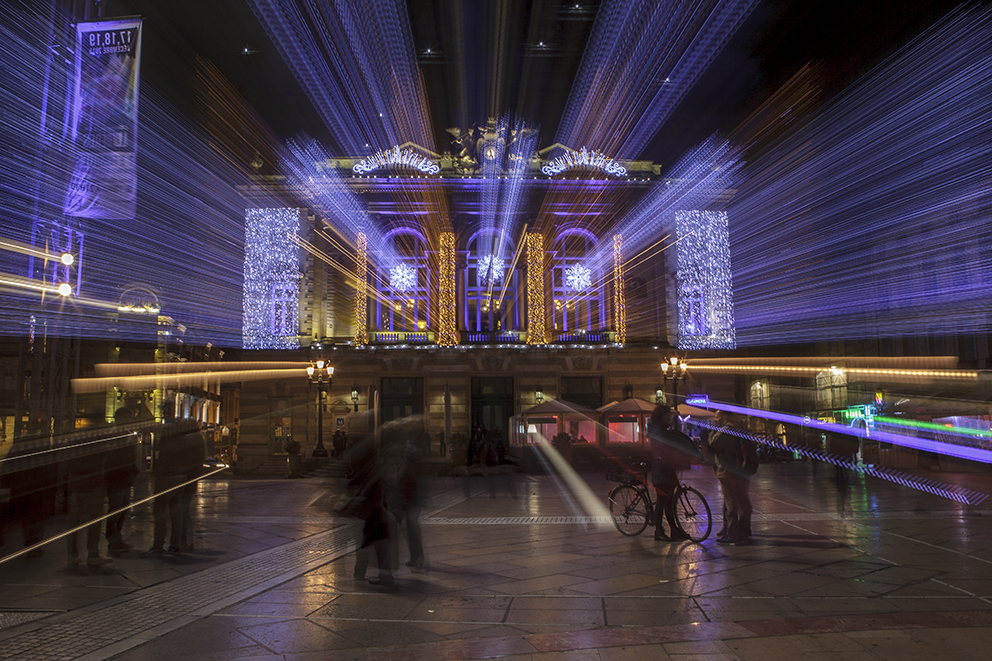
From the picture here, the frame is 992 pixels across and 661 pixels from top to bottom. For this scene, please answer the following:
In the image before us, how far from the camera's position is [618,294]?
2753 cm

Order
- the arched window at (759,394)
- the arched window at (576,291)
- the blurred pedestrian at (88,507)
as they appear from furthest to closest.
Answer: the arched window at (759,394)
the arched window at (576,291)
the blurred pedestrian at (88,507)

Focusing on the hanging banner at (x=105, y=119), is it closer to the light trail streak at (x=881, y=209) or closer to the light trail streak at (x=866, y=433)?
the light trail streak at (x=866, y=433)

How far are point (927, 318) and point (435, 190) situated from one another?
24730mm

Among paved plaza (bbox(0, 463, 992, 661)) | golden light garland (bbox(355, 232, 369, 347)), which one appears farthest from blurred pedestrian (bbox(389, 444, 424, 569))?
golden light garland (bbox(355, 232, 369, 347))

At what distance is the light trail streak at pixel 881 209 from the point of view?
24.1 m

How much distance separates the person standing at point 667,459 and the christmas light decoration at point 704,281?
21000 millimetres

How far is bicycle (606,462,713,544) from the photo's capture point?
26.3 ft

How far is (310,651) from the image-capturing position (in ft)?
13.1

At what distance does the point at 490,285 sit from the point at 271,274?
10.4m

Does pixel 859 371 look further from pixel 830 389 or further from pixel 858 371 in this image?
pixel 830 389

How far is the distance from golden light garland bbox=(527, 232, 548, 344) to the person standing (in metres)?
19.1

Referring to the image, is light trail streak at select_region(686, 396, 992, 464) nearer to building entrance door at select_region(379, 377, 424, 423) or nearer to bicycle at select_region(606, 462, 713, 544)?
bicycle at select_region(606, 462, 713, 544)

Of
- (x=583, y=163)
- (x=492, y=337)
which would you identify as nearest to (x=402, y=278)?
(x=492, y=337)

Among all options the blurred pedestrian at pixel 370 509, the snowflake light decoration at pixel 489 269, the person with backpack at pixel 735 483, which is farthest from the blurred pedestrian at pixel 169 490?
the snowflake light decoration at pixel 489 269
